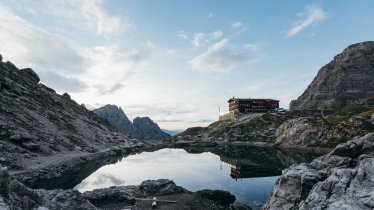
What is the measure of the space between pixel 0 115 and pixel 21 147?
2445cm

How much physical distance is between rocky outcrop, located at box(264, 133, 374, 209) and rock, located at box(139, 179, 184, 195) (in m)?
24.2

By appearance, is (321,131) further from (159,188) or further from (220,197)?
(159,188)

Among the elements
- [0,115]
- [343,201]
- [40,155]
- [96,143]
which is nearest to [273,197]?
[343,201]

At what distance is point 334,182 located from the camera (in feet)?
116

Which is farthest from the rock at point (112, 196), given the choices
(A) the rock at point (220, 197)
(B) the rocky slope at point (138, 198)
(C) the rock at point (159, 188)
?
(A) the rock at point (220, 197)

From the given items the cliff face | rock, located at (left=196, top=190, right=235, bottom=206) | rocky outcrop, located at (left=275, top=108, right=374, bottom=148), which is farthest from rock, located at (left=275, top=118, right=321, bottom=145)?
rock, located at (left=196, top=190, right=235, bottom=206)

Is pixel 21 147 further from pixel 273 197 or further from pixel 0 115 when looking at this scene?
pixel 273 197

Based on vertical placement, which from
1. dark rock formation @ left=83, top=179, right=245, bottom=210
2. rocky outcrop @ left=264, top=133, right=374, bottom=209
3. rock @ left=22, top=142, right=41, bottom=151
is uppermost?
rock @ left=22, top=142, right=41, bottom=151

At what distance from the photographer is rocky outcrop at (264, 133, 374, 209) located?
106 feet

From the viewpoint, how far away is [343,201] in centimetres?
3212

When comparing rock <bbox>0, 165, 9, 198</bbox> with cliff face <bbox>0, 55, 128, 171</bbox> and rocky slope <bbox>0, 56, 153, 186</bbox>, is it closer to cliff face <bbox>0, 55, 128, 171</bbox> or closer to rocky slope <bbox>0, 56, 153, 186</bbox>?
rocky slope <bbox>0, 56, 153, 186</bbox>

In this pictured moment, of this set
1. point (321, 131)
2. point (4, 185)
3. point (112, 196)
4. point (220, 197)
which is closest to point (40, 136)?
point (112, 196)

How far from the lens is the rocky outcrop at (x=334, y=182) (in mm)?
32438

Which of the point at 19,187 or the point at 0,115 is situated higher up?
the point at 0,115
